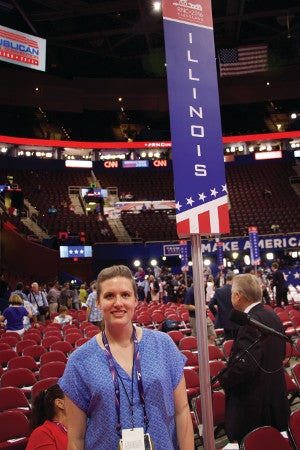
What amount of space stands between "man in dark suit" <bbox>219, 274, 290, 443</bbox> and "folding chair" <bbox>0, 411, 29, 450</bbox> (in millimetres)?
1957

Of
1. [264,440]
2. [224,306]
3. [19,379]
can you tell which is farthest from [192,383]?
[264,440]

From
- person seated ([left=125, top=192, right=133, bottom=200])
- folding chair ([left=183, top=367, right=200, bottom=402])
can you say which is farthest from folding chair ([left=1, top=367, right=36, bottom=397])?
person seated ([left=125, top=192, right=133, bottom=200])

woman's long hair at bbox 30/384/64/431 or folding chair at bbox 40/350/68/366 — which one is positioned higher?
woman's long hair at bbox 30/384/64/431

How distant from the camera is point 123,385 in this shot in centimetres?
186

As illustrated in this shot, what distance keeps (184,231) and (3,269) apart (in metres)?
19.3

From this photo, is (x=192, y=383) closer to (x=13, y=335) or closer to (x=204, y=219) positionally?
(x=204, y=219)

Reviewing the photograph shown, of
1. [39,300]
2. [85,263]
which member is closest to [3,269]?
[85,263]

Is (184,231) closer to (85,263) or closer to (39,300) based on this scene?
(39,300)

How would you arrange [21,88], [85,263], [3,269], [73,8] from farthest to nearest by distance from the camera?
[21,88], [85,263], [73,8], [3,269]

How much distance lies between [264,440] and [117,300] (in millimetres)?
1468

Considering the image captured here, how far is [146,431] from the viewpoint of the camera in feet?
6.03

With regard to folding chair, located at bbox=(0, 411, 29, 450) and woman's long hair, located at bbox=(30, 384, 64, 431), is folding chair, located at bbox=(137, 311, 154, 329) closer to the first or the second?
folding chair, located at bbox=(0, 411, 29, 450)

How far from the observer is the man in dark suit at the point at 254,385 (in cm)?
300

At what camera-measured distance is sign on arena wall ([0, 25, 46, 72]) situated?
24406 mm
